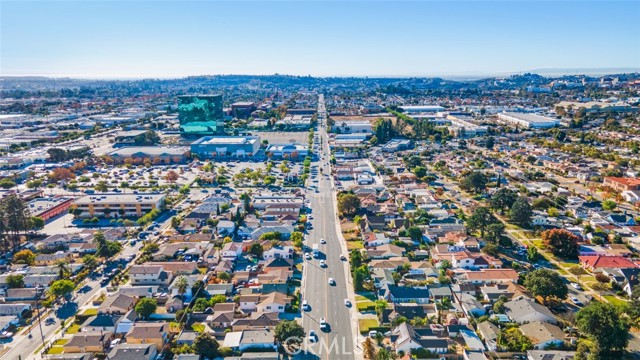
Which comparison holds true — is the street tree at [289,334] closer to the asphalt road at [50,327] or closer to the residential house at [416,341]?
the residential house at [416,341]

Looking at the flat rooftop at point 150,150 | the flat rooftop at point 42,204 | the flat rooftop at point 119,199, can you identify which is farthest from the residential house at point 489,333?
the flat rooftop at point 150,150

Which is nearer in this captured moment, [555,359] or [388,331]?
[555,359]

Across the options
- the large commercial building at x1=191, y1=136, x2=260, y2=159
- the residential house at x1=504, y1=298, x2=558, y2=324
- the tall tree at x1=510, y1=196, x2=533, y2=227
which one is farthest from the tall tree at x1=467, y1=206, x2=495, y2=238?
the large commercial building at x1=191, y1=136, x2=260, y2=159

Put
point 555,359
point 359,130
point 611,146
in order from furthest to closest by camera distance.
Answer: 1. point 359,130
2. point 611,146
3. point 555,359

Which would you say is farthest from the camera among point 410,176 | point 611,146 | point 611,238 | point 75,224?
point 611,146

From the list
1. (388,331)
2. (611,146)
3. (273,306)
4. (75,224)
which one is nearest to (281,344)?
(273,306)

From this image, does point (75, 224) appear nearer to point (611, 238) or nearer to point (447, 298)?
point (447, 298)

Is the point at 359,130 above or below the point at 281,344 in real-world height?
above

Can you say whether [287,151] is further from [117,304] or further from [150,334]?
[150,334]
